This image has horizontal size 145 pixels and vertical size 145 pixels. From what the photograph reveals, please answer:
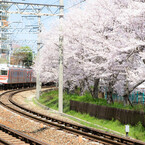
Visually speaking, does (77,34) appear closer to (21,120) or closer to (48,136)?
(21,120)

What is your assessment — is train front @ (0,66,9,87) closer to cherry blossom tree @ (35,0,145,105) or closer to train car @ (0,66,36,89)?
train car @ (0,66,36,89)

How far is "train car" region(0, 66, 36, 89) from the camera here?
40812 millimetres

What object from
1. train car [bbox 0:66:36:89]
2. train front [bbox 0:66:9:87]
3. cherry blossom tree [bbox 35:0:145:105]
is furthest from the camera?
train car [bbox 0:66:36:89]

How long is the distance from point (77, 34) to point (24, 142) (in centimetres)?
1156

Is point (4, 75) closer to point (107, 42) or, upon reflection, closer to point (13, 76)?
point (13, 76)

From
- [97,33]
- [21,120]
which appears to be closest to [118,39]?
[97,33]

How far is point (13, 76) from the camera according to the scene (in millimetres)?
43281

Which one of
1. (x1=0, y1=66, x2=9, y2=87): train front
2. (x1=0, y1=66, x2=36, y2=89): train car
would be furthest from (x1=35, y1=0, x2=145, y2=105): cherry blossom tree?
(x1=0, y1=66, x2=36, y2=89): train car

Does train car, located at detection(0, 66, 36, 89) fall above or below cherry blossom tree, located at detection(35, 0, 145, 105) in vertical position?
below

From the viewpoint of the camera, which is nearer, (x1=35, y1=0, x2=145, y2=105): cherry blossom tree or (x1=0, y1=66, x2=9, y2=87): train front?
(x1=35, y1=0, x2=145, y2=105): cherry blossom tree

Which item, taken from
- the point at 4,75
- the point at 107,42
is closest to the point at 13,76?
the point at 4,75

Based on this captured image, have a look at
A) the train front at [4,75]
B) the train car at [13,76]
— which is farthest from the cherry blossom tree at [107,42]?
the train car at [13,76]

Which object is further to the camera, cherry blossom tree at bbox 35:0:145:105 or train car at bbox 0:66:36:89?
train car at bbox 0:66:36:89

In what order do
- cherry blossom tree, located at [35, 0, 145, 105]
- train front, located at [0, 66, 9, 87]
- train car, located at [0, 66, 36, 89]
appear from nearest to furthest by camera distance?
cherry blossom tree, located at [35, 0, 145, 105] < train front, located at [0, 66, 9, 87] < train car, located at [0, 66, 36, 89]
